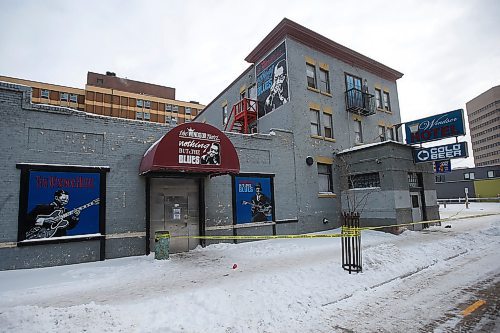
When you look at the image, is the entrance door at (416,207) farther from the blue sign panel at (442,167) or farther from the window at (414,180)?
the blue sign panel at (442,167)

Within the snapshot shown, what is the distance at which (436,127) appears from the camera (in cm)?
1805

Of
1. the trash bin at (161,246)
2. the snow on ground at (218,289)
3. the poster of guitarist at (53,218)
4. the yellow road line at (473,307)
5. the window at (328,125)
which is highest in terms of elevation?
the window at (328,125)

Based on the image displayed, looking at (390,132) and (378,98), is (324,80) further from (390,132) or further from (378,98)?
(390,132)

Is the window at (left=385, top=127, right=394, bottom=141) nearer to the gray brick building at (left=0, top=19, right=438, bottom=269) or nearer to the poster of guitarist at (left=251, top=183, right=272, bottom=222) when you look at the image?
the gray brick building at (left=0, top=19, right=438, bottom=269)

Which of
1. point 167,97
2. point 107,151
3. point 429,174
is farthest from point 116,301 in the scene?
point 167,97

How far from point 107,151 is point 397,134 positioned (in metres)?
23.4

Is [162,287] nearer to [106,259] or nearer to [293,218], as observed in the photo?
[106,259]

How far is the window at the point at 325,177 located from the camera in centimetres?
1900

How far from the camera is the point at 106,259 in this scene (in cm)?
1111

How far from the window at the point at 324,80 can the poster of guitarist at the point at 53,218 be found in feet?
55.3

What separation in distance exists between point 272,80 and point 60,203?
15019mm

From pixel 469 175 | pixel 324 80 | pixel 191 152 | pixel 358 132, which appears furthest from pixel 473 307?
pixel 469 175

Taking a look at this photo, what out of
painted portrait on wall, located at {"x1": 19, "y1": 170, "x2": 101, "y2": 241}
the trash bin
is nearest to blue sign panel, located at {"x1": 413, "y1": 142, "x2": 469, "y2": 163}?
the trash bin

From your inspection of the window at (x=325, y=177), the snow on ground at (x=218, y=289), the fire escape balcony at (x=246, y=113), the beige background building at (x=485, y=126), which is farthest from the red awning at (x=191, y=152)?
the beige background building at (x=485, y=126)
